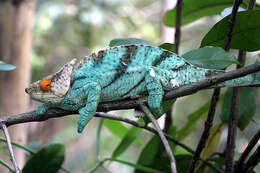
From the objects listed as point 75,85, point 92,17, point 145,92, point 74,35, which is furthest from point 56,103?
point 74,35

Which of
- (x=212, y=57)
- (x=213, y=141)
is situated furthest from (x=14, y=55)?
(x=212, y=57)

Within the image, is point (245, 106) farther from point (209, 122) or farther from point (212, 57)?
point (212, 57)

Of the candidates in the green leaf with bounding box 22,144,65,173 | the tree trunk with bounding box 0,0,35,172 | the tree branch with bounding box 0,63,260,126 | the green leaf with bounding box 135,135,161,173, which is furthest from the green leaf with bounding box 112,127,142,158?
the tree trunk with bounding box 0,0,35,172

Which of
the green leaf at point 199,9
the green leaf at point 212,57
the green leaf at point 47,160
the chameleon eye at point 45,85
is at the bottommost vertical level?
the green leaf at point 47,160

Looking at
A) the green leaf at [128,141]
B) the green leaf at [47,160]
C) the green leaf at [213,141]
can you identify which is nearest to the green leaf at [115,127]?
the green leaf at [128,141]

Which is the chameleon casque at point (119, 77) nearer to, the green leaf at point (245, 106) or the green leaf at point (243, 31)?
the green leaf at point (243, 31)

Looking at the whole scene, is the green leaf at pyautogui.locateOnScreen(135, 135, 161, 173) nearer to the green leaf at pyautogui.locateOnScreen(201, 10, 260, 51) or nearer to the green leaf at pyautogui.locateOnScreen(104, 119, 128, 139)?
the green leaf at pyautogui.locateOnScreen(104, 119, 128, 139)
